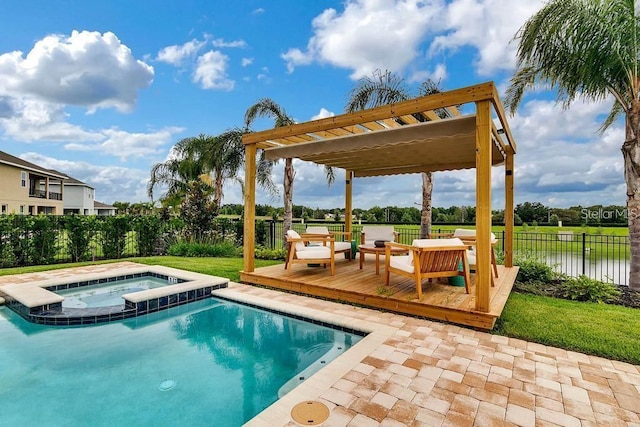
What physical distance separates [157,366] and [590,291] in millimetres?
7062

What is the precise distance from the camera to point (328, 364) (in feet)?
10.8

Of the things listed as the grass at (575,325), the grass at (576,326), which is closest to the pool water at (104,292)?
the grass at (575,325)

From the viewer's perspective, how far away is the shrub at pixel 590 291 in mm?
5824

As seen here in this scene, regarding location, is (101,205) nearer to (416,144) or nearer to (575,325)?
(416,144)

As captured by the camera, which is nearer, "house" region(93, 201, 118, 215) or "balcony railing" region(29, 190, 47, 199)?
"balcony railing" region(29, 190, 47, 199)

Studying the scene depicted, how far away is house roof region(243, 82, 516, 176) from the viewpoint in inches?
188

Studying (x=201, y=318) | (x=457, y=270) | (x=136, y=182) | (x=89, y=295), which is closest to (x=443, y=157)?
(x=457, y=270)

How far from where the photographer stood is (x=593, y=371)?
3203 mm

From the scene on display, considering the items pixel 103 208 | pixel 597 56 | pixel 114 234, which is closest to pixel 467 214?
pixel 597 56

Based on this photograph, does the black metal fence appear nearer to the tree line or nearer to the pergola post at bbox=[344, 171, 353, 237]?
the pergola post at bbox=[344, 171, 353, 237]

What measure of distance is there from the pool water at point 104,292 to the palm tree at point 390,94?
26.4 ft

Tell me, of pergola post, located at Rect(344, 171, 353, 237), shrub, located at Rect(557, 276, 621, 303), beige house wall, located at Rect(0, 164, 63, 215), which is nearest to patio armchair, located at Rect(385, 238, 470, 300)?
shrub, located at Rect(557, 276, 621, 303)

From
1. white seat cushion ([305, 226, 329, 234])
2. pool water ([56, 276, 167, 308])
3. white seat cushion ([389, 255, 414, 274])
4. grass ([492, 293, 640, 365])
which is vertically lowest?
pool water ([56, 276, 167, 308])

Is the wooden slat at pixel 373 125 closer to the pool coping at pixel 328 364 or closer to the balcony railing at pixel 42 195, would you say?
the pool coping at pixel 328 364
